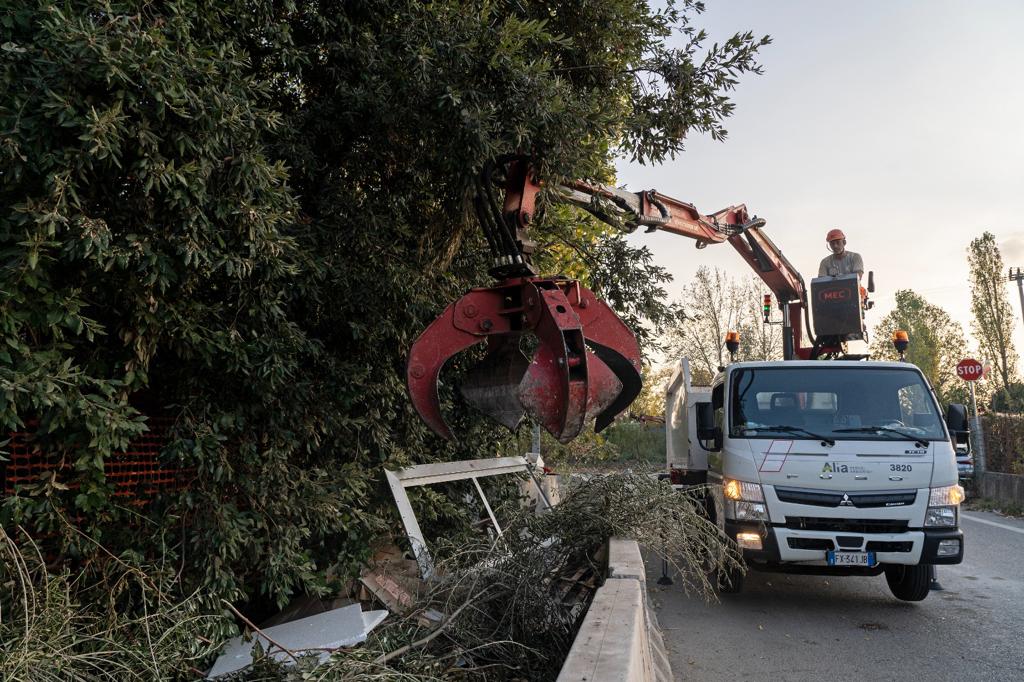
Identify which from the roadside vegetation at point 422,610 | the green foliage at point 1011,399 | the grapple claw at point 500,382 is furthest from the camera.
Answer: the green foliage at point 1011,399

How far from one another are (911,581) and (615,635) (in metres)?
5.34

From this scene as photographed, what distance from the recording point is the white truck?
23.0 ft

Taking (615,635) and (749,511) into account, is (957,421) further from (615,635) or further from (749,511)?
(615,635)

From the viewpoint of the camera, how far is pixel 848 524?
704 cm

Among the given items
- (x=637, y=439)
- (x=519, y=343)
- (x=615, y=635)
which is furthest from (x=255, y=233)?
(x=637, y=439)

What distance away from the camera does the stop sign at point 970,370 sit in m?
18.2

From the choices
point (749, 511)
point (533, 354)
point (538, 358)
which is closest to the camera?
point (538, 358)

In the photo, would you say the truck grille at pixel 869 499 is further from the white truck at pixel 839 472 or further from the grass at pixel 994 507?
the grass at pixel 994 507

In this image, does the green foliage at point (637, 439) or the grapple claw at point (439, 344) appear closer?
the grapple claw at point (439, 344)

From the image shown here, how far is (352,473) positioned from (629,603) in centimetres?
274

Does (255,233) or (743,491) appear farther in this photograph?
(743,491)

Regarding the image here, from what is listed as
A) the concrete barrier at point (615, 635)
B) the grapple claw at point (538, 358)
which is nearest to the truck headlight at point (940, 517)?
the concrete barrier at point (615, 635)

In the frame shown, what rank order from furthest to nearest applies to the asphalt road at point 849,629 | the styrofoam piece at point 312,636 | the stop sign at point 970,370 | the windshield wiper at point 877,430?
the stop sign at point 970,370, the windshield wiper at point 877,430, the asphalt road at point 849,629, the styrofoam piece at point 312,636

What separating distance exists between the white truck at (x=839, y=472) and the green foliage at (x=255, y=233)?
→ 2622 millimetres
